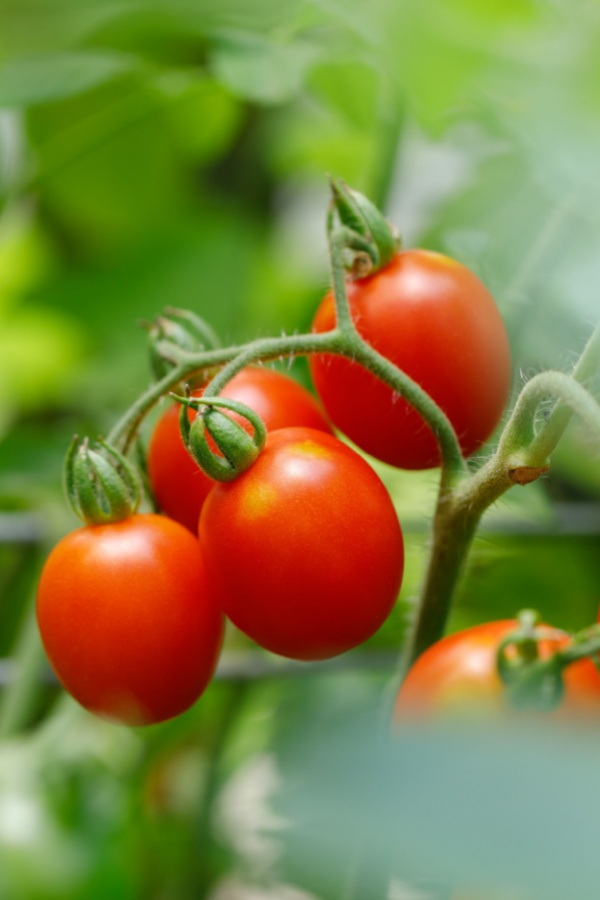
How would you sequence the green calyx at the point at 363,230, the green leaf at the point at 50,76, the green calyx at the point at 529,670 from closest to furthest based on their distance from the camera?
the green calyx at the point at 529,670 < the green calyx at the point at 363,230 < the green leaf at the point at 50,76

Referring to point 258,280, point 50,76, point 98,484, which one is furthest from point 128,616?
point 258,280

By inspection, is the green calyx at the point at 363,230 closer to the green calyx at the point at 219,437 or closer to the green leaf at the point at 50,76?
the green calyx at the point at 219,437

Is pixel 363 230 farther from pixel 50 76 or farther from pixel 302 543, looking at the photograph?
pixel 50 76

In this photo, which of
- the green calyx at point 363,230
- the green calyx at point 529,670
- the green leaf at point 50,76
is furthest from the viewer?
the green leaf at point 50,76

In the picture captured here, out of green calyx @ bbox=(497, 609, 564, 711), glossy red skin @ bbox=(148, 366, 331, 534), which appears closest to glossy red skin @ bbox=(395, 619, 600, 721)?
green calyx @ bbox=(497, 609, 564, 711)

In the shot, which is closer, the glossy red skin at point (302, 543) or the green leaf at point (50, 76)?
the glossy red skin at point (302, 543)

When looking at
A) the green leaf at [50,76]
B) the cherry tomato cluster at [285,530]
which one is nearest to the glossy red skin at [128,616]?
the cherry tomato cluster at [285,530]

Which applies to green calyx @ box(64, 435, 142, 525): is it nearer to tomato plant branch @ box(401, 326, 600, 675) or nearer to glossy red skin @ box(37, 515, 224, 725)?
glossy red skin @ box(37, 515, 224, 725)
